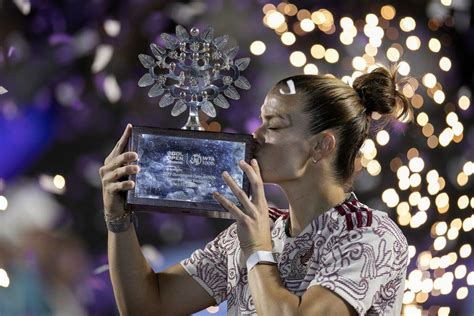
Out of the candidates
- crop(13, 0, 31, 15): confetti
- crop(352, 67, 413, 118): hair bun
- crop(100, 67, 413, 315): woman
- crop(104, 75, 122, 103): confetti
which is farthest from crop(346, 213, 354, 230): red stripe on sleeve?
crop(13, 0, 31, 15): confetti

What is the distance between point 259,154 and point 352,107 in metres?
0.22

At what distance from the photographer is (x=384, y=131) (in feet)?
9.55

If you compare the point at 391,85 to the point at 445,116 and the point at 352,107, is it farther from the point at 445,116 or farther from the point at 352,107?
the point at 445,116

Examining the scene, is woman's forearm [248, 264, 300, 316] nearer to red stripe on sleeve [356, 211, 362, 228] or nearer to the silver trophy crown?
red stripe on sleeve [356, 211, 362, 228]

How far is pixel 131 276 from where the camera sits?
1916 millimetres

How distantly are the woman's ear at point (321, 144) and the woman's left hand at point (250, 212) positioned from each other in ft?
0.55

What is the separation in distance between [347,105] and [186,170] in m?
0.37

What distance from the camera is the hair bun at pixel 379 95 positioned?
1.89 metres

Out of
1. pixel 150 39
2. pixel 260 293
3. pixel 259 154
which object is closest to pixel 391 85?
pixel 259 154

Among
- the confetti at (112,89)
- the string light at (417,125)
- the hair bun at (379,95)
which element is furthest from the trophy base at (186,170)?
the string light at (417,125)

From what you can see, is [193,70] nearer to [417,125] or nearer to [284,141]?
[284,141]

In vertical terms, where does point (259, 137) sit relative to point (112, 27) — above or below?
below

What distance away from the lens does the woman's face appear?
1783 millimetres

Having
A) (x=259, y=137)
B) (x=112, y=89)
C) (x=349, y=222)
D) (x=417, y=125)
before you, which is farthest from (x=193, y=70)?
(x=417, y=125)
